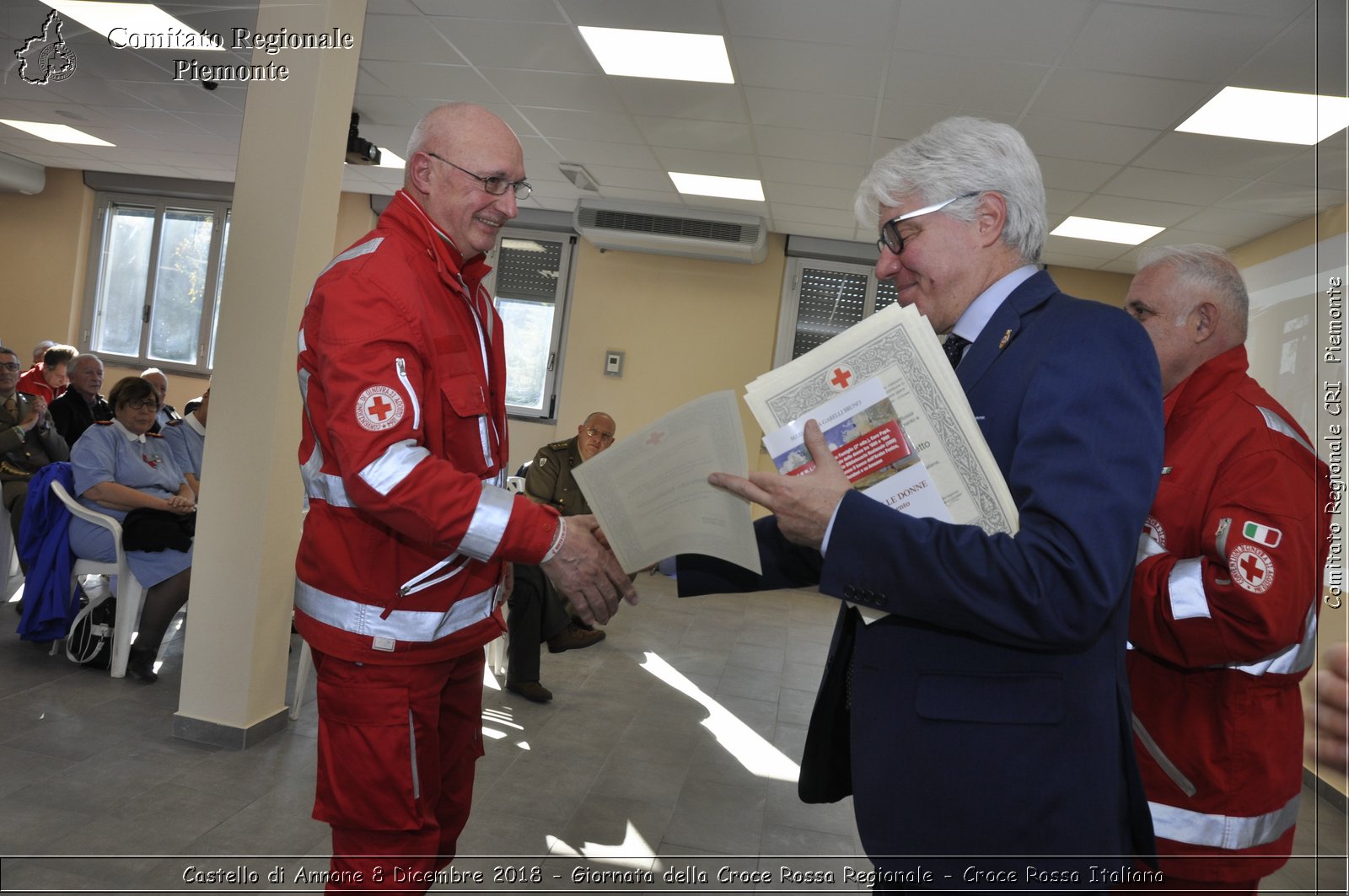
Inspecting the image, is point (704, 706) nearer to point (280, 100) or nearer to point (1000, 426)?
point (280, 100)

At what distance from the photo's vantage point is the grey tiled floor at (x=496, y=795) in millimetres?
2482

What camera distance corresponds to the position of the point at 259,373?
3.18 meters

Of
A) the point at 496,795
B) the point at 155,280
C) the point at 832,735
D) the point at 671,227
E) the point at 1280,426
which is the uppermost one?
the point at 671,227

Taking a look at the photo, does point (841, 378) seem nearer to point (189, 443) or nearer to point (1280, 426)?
point (1280, 426)

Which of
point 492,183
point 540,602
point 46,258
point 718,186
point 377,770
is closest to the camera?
point 377,770

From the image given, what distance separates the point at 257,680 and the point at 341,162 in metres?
1.99

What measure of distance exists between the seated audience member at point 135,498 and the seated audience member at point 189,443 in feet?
0.90

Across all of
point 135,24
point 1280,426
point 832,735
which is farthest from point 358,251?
point 135,24

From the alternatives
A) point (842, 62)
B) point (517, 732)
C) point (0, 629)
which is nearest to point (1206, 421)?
point (517, 732)

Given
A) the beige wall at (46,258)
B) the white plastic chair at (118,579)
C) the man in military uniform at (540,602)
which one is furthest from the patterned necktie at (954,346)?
the beige wall at (46,258)

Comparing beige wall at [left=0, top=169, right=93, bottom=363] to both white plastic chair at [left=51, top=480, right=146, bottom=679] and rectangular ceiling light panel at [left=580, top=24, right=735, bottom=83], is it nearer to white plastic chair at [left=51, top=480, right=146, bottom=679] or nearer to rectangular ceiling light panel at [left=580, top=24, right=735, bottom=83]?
white plastic chair at [left=51, top=480, right=146, bottom=679]

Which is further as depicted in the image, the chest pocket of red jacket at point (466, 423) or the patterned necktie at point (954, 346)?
the chest pocket of red jacket at point (466, 423)

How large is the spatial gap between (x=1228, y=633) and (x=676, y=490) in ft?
3.14

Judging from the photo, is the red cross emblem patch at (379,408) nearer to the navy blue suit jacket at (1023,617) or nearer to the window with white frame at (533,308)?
the navy blue suit jacket at (1023,617)
